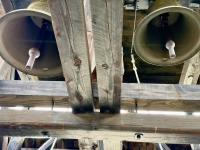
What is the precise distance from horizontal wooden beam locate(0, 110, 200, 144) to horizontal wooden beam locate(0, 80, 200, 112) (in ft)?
0.43

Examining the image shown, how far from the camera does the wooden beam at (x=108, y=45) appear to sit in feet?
3.34

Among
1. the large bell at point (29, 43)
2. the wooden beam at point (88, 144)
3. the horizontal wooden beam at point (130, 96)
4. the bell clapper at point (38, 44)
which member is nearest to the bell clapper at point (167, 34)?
the horizontal wooden beam at point (130, 96)

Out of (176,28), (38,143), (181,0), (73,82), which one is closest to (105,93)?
(73,82)

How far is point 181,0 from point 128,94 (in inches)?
39.1

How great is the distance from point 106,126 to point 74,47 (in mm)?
485

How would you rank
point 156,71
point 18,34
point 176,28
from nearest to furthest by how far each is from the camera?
point 18,34
point 176,28
point 156,71

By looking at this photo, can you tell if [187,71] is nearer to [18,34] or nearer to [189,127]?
[189,127]

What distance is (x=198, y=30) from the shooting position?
164 cm

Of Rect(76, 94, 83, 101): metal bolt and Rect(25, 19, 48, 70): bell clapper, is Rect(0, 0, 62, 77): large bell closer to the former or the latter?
Rect(25, 19, 48, 70): bell clapper

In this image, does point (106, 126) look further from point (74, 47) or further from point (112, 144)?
point (74, 47)

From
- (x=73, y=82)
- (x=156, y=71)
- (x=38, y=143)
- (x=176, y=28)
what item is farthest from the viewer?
(x=38, y=143)

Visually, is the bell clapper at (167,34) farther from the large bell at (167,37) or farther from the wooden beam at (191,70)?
the wooden beam at (191,70)

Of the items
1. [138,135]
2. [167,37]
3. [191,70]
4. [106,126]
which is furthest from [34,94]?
[191,70]

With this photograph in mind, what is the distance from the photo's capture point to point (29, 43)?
5.94ft
